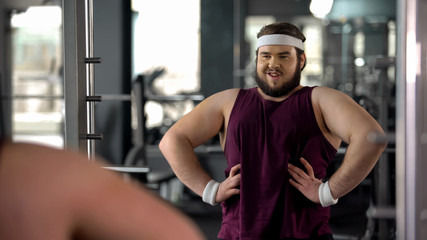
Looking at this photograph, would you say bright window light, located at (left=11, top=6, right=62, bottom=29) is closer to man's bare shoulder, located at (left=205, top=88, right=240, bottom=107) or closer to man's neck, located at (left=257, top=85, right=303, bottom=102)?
man's bare shoulder, located at (left=205, top=88, right=240, bottom=107)

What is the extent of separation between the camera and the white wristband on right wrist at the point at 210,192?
169cm

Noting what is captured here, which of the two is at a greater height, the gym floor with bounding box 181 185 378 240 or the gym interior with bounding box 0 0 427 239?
the gym interior with bounding box 0 0 427 239

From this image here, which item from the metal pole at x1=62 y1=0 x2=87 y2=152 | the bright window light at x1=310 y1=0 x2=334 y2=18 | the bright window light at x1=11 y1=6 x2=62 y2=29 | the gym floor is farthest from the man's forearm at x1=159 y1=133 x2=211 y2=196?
the bright window light at x1=11 y1=6 x2=62 y2=29

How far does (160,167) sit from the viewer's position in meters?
4.75

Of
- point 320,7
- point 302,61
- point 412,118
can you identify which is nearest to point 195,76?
point 320,7

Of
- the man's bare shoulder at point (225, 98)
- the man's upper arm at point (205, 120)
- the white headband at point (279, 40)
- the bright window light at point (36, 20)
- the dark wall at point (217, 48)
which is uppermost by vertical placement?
the bright window light at point (36, 20)

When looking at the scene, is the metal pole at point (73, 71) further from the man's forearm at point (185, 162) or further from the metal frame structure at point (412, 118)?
the metal frame structure at point (412, 118)

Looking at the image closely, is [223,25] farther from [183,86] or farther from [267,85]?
[267,85]

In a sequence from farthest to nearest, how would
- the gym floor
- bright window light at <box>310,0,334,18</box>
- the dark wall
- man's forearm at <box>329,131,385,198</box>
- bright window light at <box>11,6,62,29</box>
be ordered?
bright window light at <box>11,6,62,29</box>
bright window light at <box>310,0,334,18</box>
the dark wall
the gym floor
man's forearm at <box>329,131,385,198</box>

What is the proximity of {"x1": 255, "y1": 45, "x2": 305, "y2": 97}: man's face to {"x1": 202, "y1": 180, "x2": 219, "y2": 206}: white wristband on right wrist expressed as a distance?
325 millimetres

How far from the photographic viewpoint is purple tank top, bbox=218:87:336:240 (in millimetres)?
1576

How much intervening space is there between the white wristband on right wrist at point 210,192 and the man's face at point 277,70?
33 centimetres

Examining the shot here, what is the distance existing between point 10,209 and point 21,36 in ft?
30.0

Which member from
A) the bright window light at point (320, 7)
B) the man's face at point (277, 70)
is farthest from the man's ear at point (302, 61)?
the bright window light at point (320, 7)
